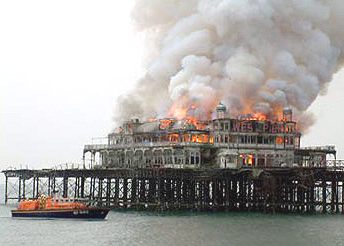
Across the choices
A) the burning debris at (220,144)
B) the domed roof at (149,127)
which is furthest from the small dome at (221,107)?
the domed roof at (149,127)

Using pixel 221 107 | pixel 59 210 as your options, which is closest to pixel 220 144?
pixel 221 107

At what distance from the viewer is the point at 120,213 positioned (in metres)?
124

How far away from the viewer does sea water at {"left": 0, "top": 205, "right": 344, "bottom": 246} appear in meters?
88.4

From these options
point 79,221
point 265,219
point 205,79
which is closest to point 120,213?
point 79,221

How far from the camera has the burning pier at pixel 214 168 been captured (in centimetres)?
12431

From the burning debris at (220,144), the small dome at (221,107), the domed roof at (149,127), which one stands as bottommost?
the burning debris at (220,144)

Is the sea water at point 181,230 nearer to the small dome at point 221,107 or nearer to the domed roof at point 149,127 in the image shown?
the small dome at point 221,107

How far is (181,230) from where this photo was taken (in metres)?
97.4

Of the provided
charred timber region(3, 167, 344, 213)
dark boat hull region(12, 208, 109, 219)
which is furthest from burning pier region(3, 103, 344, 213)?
dark boat hull region(12, 208, 109, 219)

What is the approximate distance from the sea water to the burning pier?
A: 7.08 m

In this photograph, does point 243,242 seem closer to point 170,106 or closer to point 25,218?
point 25,218

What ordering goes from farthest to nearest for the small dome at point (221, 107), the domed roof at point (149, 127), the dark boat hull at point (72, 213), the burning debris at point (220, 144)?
the domed roof at point (149, 127)
the small dome at point (221, 107)
the burning debris at point (220, 144)
the dark boat hull at point (72, 213)

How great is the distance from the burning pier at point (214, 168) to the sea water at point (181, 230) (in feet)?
23.2

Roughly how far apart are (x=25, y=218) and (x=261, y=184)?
33755 millimetres
